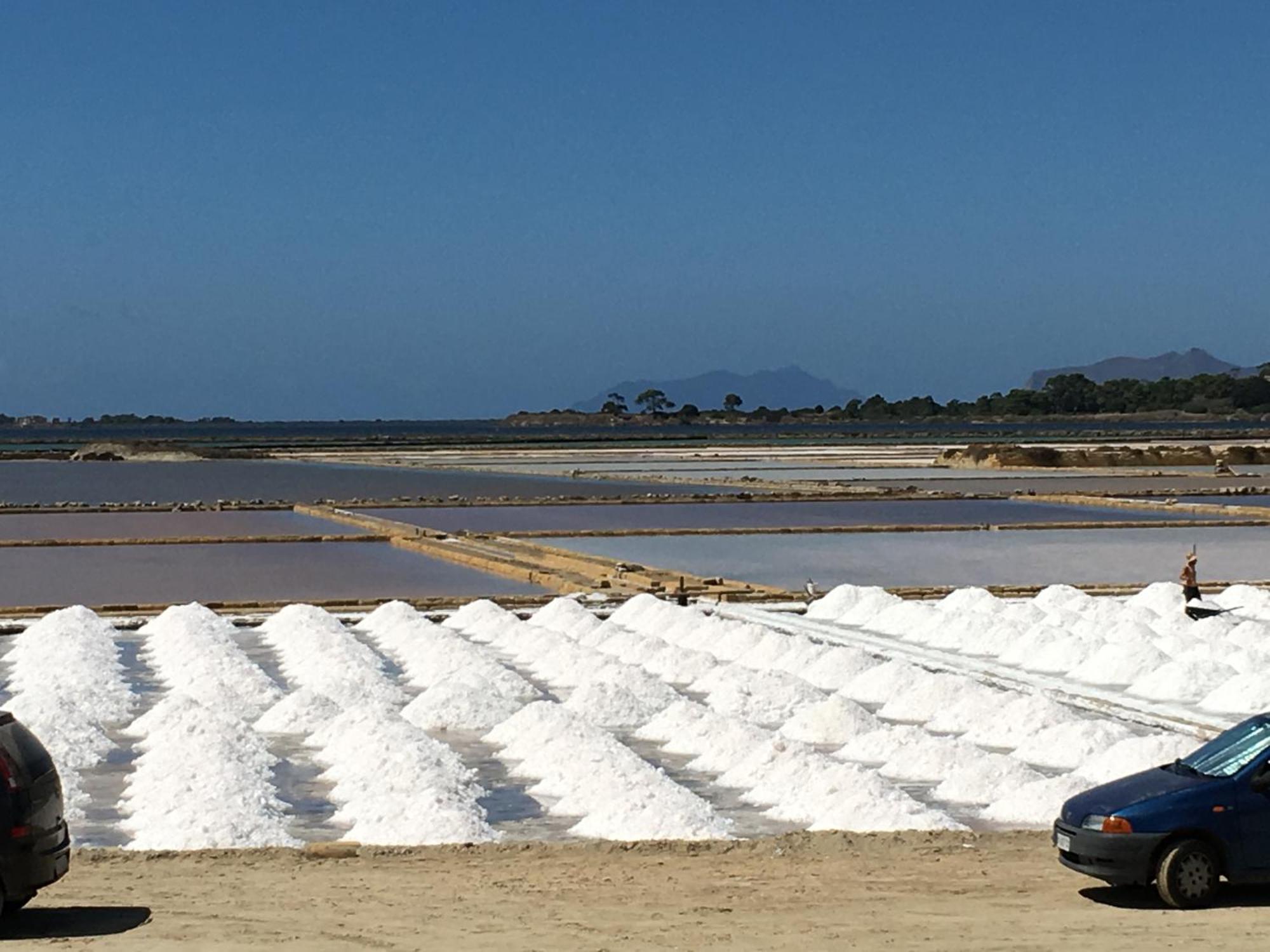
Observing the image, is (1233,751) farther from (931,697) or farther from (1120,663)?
(1120,663)

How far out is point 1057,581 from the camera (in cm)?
2486

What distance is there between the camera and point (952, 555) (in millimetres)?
29141

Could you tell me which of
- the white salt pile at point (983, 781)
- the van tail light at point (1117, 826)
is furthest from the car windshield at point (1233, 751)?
the white salt pile at point (983, 781)

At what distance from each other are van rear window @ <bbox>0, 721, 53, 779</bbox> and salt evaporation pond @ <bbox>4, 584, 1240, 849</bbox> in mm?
2859

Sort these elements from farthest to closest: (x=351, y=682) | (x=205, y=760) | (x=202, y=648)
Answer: (x=202, y=648), (x=351, y=682), (x=205, y=760)

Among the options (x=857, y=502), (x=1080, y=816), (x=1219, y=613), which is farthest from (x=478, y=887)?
(x=857, y=502)

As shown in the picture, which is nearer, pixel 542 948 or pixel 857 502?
pixel 542 948

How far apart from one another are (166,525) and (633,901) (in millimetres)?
31490

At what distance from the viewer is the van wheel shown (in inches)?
309

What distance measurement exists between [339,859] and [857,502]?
34.5 meters

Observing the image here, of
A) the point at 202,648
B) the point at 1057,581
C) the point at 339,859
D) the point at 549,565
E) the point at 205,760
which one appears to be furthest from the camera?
the point at 549,565

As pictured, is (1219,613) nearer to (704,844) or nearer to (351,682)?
(351,682)

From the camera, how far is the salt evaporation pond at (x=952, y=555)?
25.5 metres

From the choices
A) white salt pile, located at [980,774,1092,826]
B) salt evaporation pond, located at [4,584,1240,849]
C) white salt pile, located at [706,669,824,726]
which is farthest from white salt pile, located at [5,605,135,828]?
white salt pile, located at [980,774,1092,826]
